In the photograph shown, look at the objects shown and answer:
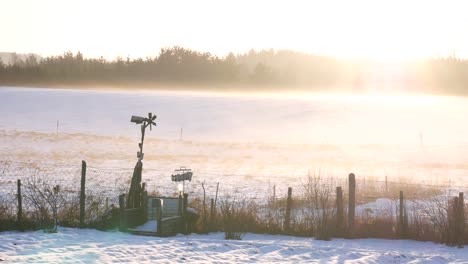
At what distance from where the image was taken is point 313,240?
1614 cm

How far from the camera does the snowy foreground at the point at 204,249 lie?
43.5 feet

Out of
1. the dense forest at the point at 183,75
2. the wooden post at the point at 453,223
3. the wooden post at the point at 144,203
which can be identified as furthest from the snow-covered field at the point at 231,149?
the dense forest at the point at 183,75

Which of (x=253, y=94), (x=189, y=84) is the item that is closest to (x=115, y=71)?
(x=189, y=84)

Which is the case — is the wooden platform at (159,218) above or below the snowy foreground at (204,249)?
above

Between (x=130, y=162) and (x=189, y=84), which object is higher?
(x=189, y=84)

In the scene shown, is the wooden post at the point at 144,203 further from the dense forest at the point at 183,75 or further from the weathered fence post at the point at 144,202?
the dense forest at the point at 183,75

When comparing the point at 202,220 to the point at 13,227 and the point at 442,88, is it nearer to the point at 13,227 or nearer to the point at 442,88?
the point at 13,227

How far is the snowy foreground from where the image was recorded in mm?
13266

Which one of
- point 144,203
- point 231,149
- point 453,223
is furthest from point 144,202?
point 231,149

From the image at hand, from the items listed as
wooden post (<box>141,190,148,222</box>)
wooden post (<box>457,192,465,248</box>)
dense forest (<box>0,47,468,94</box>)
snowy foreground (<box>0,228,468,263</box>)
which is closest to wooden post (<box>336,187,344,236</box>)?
snowy foreground (<box>0,228,468,263</box>)

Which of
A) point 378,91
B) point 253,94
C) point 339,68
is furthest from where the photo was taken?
point 339,68

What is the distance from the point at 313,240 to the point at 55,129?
3996 centimetres

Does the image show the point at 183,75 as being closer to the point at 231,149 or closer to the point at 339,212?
the point at 231,149

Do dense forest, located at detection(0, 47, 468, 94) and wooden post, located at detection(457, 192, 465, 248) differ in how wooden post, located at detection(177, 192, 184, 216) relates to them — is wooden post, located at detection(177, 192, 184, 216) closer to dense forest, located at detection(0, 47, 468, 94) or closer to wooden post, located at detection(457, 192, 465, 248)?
wooden post, located at detection(457, 192, 465, 248)
